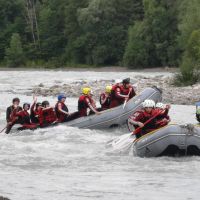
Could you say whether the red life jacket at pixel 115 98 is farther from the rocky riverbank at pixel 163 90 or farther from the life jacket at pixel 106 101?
the rocky riverbank at pixel 163 90

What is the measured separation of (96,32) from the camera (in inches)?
2724

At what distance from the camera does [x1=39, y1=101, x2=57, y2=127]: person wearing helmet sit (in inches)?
733

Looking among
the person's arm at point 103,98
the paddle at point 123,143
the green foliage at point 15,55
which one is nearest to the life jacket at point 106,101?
the person's arm at point 103,98

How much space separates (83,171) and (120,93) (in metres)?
6.63

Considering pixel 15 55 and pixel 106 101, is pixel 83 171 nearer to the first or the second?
pixel 106 101

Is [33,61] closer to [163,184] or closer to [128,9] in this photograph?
[128,9]

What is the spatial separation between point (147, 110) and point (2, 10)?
66.1 m

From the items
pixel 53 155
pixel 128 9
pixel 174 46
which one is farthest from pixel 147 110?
pixel 128 9

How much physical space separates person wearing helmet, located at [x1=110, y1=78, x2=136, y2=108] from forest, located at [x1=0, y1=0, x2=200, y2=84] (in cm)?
2550

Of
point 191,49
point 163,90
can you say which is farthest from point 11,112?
point 191,49

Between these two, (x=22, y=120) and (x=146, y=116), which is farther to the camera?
(x=22, y=120)

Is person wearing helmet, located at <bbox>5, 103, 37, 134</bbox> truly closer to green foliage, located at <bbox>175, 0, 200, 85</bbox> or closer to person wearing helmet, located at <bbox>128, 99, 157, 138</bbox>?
person wearing helmet, located at <bbox>128, 99, 157, 138</bbox>

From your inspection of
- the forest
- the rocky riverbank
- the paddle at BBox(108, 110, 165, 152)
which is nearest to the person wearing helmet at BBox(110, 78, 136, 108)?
the paddle at BBox(108, 110, 165, 152)

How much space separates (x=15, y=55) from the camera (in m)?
71.8
